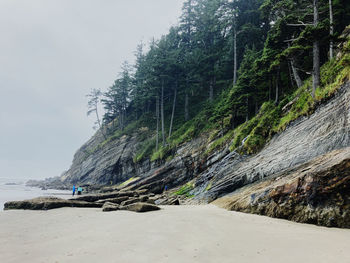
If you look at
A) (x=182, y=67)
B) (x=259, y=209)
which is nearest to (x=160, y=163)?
(x=182, y=67)

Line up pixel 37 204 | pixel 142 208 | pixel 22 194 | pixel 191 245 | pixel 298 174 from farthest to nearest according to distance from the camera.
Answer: pixel 22 194
pixel 37 204
pixel 142 208
pixel 298 174
pixel 191 245

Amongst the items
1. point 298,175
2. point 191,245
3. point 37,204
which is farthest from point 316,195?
point 37,204

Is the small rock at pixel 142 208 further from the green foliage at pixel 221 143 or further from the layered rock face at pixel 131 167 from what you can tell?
the layered rock face at pixel 131 167

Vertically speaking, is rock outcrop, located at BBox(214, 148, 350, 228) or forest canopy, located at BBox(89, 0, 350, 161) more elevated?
forest canopy, located at BBox(89, 0, 350, 161)

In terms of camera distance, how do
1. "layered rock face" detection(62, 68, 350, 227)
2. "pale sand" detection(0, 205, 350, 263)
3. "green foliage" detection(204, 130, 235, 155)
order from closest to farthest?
"pale sand" detection(0, 205, 350, 263)
"layered rock face" detection(62, 68, 350, 227)
"green foliage" detection(204, 130, 235, 155)

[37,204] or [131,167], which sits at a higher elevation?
[131,167]

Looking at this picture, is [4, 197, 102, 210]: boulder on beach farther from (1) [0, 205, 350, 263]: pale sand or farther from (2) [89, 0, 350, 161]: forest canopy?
(2) [89, 0, 350, 161]: forest canopy

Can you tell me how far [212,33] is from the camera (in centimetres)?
4144

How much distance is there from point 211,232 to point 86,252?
3.14 m

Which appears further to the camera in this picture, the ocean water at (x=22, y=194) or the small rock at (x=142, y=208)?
the ocean water at (x=22, y=194)

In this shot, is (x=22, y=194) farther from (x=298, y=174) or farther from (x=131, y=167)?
(x=298, y=174)

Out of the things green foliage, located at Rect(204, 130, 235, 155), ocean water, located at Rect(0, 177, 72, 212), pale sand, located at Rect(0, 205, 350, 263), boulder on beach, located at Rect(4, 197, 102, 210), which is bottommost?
ocean water, located at Rect(0, 177, 72, 212)

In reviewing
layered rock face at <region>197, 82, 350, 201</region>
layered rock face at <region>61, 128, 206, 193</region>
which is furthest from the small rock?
layered rock face at <region>61, 128, 206, 193</region>

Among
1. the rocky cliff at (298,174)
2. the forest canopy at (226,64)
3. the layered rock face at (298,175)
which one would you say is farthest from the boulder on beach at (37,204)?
the forest canopy at (226,64)
